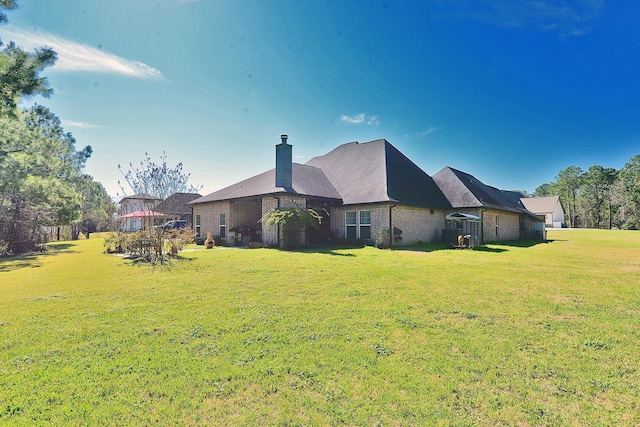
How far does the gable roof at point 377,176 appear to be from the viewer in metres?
18.8

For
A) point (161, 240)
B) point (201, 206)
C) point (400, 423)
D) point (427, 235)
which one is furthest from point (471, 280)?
point (201, 206)

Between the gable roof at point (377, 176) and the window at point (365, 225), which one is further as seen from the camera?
the gable roof at point (377, 176)

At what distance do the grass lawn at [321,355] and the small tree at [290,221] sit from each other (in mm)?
8982

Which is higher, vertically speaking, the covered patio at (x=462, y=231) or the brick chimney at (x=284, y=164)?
the brick chimney at (x=284, y=164)

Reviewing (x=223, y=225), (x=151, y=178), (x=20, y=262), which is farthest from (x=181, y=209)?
(x=151, y=178)

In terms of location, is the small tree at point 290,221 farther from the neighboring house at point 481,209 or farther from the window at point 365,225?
the neighboring house at point 481,209

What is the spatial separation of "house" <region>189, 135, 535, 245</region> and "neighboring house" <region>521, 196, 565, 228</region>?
1434 inches

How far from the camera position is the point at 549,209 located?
5356cm

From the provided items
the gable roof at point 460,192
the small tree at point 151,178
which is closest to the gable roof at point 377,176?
the gable roof at point 460,192

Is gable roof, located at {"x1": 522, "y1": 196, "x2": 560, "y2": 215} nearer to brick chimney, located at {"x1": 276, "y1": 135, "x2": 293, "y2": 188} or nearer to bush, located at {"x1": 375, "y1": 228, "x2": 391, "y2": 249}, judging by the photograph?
bush, located at {"x1": 375, "y1": 228, "x2": 391, "y2": 249}

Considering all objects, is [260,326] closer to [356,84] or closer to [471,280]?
[471,280]

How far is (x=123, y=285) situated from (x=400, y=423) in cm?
768

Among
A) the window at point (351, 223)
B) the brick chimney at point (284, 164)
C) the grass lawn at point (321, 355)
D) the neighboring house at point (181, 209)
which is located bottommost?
the grass lawn at point (321, 355)

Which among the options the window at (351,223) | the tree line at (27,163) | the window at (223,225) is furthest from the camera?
the window at (223,225)
